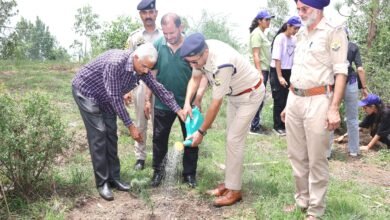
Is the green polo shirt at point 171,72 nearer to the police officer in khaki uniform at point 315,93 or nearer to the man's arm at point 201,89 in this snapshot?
the man's arm at point 201,89

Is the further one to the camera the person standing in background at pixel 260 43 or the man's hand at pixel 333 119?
the person standing in background at pixel 260 43

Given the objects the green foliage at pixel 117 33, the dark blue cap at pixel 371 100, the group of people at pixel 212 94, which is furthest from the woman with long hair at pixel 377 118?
the green foliage at pixel 117 33

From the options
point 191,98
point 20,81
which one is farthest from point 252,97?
point 20,81

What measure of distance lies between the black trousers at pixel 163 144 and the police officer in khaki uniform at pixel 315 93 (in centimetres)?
119

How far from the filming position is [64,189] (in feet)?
13.2

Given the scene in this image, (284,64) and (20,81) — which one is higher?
(284,64)

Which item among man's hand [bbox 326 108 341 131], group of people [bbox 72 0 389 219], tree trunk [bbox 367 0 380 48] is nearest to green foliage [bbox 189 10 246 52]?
tree trunk [bbox 367 0 380 48]

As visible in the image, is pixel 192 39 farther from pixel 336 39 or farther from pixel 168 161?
pixel 168 161

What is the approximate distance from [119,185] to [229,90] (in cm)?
147

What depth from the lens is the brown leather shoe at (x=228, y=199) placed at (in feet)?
12.8

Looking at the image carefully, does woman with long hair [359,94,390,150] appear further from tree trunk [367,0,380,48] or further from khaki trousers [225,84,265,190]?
khaki trousers [225,84,265,190]

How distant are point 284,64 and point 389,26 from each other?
3.20 meters

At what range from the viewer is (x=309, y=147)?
3.30 metres

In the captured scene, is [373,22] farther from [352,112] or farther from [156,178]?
[156,178]
